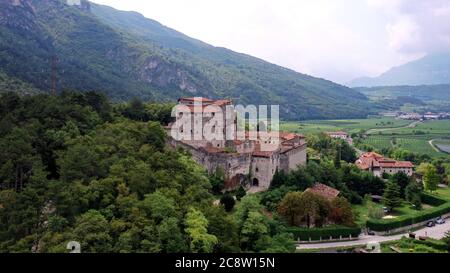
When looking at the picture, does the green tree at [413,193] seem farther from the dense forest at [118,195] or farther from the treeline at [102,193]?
Result: the treeline at [102,193]

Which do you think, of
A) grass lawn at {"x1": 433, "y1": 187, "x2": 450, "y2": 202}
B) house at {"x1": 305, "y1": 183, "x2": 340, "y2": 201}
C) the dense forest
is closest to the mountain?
the dense forest

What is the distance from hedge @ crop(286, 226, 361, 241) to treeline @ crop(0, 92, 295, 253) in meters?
2.52

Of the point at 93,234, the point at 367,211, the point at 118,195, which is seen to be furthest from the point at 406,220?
the point at 93,234

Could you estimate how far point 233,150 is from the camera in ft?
173

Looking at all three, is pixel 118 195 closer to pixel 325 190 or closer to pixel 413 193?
pixel 325 190

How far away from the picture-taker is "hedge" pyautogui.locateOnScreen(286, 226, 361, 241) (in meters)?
42.4

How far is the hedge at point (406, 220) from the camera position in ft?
152

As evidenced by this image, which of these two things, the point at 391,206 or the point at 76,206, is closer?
the point at 76,206

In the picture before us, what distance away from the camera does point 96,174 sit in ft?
117

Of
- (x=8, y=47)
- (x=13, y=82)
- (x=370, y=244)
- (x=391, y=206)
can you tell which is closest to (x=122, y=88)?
(x=8, y=47)
